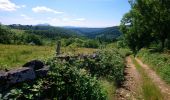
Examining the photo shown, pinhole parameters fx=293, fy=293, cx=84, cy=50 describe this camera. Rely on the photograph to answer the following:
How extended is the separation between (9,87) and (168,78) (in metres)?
16.3

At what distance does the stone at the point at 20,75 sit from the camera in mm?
7984

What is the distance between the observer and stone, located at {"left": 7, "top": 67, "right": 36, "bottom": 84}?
26.2ft

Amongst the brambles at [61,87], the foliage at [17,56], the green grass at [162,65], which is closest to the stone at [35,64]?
the brambles at [61,87]

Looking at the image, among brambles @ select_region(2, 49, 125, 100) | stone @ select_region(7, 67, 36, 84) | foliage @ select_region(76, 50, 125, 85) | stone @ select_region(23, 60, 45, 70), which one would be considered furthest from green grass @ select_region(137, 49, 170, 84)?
stone @ select_region(7, 67, 36, 84)

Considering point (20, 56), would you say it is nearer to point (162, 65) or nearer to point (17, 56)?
point (17, 56)

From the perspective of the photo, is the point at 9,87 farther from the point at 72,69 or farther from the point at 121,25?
the point at 121,25

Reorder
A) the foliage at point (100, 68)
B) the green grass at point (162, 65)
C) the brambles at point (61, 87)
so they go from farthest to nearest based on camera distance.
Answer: the green grass at point (162, 65)
the foliage at point (100, 68)
the brambles at point (61, 87)

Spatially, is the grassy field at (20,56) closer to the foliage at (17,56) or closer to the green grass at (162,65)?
the foliage at (17,56)

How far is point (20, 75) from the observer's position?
8.22 metres

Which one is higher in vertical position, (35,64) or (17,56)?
(35,64)

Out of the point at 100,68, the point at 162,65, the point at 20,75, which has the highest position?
the point at 20,75

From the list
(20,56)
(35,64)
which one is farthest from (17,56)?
(35,64)

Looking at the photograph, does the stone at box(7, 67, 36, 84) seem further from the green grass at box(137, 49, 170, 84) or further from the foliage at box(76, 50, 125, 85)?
the green grass at box(137, 49, 170, 84)

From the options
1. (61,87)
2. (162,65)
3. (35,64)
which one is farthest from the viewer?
(162,65)
